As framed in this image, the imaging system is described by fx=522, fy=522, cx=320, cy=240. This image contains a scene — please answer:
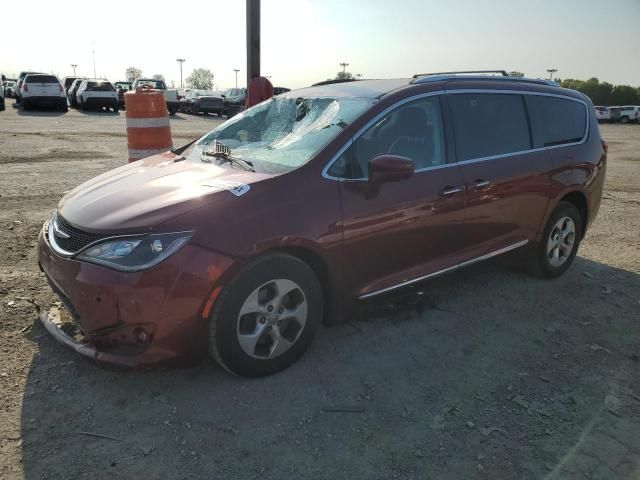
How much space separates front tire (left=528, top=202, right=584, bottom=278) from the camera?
460 cm

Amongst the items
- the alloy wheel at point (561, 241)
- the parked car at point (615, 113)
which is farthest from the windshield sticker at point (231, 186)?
the parked car at point (615, 113)

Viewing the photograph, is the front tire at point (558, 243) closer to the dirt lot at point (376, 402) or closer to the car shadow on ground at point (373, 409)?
the dirt lot at point (376, 402)

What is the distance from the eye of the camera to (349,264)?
3.19 m

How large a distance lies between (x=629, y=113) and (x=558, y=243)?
1724 inches

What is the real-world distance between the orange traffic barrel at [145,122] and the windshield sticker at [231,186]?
2.82 metres

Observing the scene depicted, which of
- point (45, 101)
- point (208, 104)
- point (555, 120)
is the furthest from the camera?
point (208, 104)

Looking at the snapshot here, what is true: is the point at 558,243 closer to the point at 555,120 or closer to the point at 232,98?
the point at 555,120

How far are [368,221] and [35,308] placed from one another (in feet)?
8.05

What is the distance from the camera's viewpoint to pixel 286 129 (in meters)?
3.68

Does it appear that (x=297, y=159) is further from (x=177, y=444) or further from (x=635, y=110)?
(x=635, y=110)

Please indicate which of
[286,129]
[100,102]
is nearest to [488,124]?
[286,129]

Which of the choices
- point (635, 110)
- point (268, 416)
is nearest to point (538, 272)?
point (268, 416)

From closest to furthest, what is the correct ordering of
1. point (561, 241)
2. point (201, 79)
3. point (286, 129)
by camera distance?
point (286, 129), point (561, 241), point (201, 79)

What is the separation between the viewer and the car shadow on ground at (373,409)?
7.80 feet
